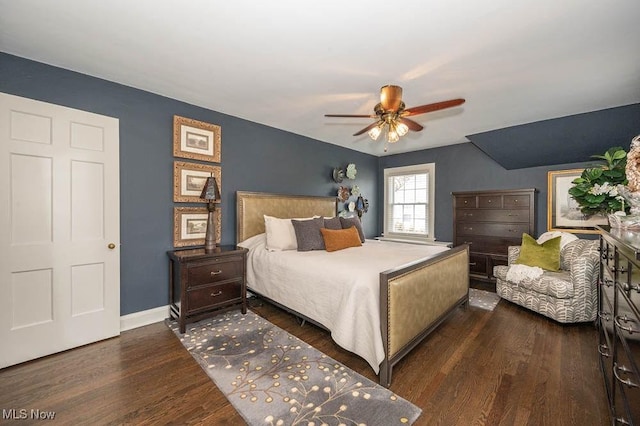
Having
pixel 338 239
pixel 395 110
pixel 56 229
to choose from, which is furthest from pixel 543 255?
pixel 56 229

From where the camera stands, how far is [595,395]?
1.74 m

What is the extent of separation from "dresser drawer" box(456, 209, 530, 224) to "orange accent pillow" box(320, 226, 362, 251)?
7.49 ft

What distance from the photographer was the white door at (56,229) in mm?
2051

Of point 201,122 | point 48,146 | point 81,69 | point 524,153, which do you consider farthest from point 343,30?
point 524,153

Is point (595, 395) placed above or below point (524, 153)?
below

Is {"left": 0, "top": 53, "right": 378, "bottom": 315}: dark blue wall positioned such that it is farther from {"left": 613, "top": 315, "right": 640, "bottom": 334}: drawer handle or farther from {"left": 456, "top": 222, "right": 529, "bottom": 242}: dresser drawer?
{"left": 613, "top": 315, "right": 640, "bottom": 334}: drawer handle

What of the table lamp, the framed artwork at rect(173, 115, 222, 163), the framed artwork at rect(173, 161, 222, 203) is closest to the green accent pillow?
the table lamp

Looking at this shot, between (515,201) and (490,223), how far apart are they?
0.48 meters

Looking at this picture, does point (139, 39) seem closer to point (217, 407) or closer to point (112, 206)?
point (112, 206)

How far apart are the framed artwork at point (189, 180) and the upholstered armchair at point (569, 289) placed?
3.94 m

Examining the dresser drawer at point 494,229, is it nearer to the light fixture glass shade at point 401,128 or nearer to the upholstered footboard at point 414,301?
the upholstered footboard at point 414,301

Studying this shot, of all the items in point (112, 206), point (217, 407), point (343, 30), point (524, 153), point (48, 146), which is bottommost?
point (217, 407)

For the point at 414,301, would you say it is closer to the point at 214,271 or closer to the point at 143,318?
the point at 214,271

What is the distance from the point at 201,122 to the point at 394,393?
339 cm
